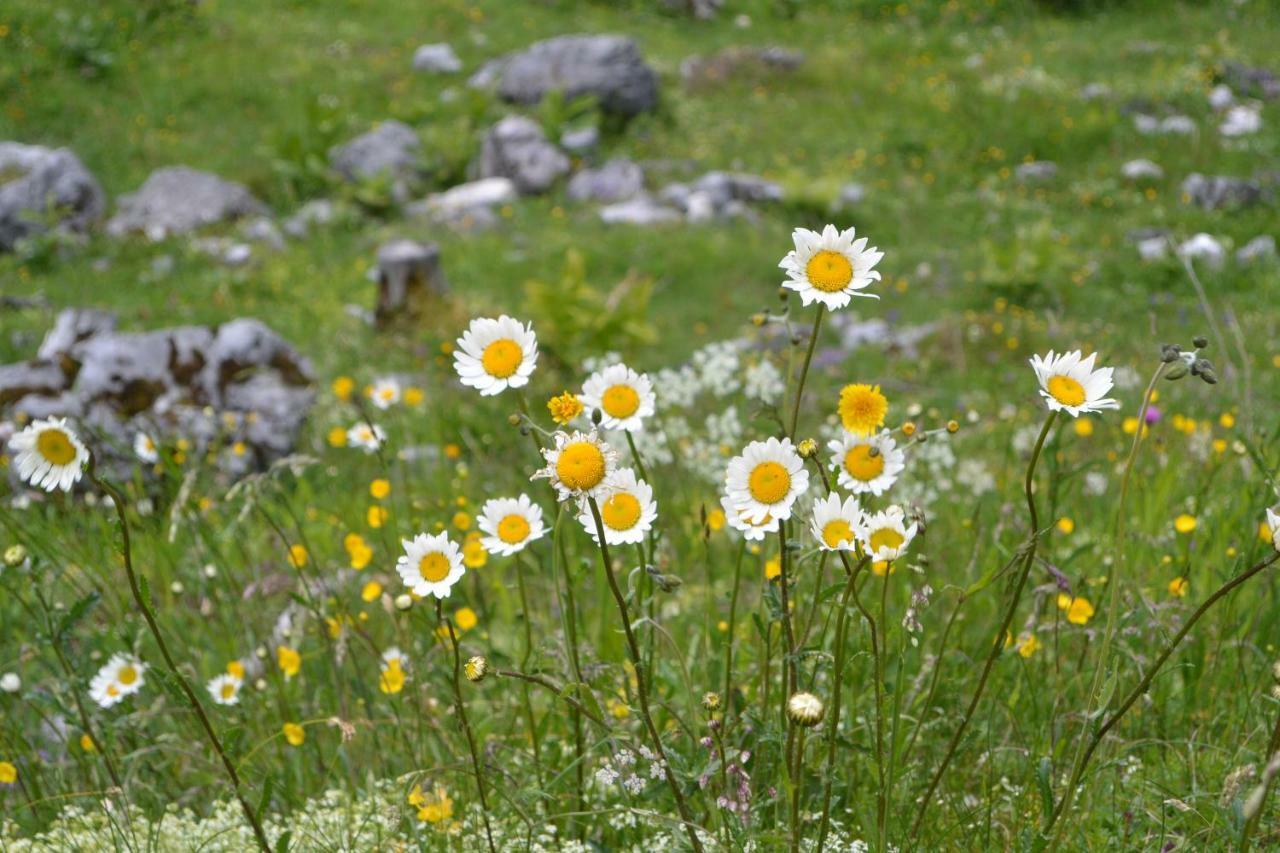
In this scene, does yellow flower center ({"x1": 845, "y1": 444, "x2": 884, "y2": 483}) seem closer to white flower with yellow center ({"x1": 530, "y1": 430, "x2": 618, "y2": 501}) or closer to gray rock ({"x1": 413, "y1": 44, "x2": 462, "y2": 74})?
white flower with yellow center ({"x1": 530, "y1": 430, "x2": 618, "y2": 501})

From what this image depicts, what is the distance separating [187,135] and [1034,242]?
9.41 meters

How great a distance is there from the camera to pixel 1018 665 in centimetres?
252

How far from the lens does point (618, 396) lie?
162 centimetres

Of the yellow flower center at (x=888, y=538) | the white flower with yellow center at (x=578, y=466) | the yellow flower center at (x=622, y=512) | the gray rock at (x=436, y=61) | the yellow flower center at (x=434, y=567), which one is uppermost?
the white flower with yellow center at (x=578, y=466)

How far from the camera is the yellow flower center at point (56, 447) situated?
1.56 m

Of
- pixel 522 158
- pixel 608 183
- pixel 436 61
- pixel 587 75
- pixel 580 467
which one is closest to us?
pixel 580 467

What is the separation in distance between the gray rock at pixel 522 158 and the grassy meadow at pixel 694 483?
33 centimetres

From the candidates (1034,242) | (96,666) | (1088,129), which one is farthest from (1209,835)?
(1088,129)

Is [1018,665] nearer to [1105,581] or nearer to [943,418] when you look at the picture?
[1105,581]

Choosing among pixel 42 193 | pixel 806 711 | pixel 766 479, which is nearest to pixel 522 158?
pixel 42 193

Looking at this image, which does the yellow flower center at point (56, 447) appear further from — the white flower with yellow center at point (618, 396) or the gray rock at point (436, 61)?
the gray rock at point (436, 61)

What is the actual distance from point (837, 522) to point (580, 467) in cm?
38

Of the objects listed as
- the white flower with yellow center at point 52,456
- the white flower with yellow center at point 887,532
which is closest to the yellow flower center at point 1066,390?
the white flower with yellow center at point 887,532

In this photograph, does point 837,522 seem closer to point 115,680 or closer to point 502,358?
point 502,358
